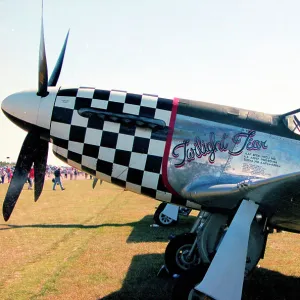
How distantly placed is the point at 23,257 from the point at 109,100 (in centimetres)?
378

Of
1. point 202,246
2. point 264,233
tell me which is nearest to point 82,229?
point 202,246

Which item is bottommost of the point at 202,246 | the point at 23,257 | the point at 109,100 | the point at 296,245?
the point at 23,257

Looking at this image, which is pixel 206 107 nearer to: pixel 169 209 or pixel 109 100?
pixel 109 100

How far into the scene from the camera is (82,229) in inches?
400

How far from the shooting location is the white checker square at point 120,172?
16.3 ft

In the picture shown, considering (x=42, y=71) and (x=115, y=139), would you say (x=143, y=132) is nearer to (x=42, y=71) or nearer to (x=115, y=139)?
(x=115, y=139)

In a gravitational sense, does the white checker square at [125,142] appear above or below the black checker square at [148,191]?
above

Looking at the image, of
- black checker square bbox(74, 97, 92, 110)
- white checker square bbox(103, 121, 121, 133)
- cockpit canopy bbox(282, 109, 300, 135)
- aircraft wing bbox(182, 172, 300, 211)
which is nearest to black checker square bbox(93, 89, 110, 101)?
black checker square bbox(74, 97, 92, 110)

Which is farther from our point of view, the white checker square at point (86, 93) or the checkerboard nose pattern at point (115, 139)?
the white checker square at point (86, 93)

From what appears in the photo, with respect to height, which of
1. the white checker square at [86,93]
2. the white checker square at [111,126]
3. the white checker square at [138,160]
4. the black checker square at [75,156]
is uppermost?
the white checker square at [86,93]

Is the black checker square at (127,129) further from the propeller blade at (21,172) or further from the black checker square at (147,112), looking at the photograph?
the propeller blade at (21,172)

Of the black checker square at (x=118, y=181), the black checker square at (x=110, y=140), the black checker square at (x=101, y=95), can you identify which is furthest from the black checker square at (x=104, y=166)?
the black checker square at (x=101, y=95)

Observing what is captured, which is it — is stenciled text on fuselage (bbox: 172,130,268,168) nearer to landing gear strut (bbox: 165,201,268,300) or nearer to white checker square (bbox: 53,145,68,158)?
landing gear strut (bbox: 165,201,268,300)

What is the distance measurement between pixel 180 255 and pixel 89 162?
2.21 m
